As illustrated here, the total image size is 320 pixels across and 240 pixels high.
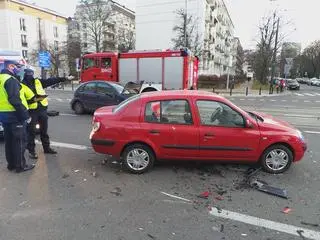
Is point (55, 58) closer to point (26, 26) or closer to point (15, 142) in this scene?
point (26, 26)

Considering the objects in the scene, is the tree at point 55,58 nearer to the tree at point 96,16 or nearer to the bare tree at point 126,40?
the tree at point 96,16

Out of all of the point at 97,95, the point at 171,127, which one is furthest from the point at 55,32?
the point at 171,127

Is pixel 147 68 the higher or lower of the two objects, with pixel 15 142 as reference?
higher

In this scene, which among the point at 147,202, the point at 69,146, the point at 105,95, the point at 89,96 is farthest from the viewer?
the point at 89,96

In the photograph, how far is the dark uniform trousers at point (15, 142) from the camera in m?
5.14

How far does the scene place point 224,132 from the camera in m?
5.16

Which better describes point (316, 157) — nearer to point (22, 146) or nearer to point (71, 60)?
point (22, 146)

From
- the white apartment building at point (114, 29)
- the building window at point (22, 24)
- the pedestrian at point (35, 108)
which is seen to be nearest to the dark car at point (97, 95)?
the pedestrian at point (35, 108)

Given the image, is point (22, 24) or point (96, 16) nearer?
point (96, 16)

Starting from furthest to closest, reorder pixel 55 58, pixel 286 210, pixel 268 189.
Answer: pixel 55 58 → pixel 268 189 → pixel 286 210

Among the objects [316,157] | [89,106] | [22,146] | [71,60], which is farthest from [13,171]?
[71,60]

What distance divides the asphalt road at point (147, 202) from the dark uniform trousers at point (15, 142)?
255 mm

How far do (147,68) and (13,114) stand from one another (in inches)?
513

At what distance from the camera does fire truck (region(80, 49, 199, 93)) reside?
16859 millimetres
